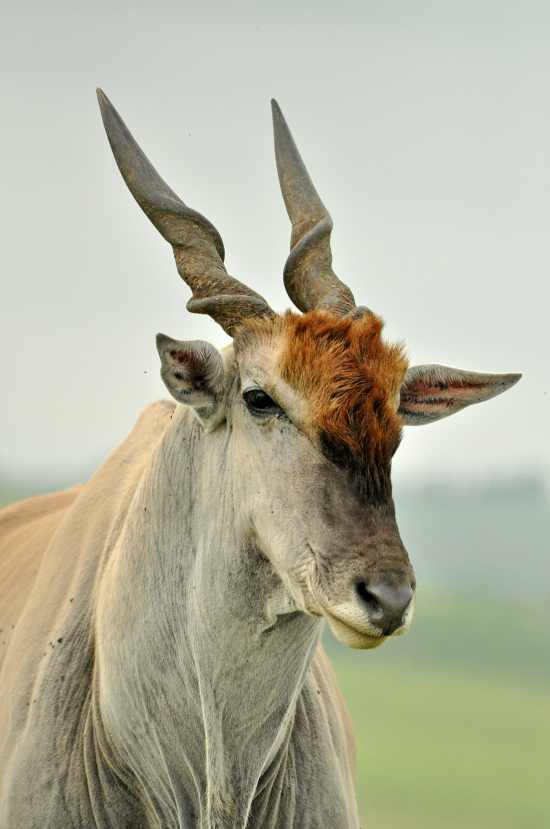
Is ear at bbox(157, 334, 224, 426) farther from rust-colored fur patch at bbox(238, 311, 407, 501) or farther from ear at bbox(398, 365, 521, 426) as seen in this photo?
ear at bbox(398, 365, 521, 426)

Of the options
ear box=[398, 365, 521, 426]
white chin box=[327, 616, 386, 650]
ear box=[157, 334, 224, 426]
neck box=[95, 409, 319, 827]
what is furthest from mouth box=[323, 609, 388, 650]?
ear box=[398, 365, 521, 426]

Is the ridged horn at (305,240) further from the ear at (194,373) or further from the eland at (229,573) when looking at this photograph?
the ear at (194,373)

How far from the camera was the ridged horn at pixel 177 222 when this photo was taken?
5.35 metres

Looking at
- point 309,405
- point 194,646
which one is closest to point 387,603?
point 309,405

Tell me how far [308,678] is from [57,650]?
103 cm

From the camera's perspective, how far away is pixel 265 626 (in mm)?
4988

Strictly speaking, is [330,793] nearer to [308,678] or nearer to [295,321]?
[308,678]

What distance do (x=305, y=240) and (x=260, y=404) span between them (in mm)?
887

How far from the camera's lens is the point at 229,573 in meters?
5.02

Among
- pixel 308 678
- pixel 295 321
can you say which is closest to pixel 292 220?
pixel 295 321

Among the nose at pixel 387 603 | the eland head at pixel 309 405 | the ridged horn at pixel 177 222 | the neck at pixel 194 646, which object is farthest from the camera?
the ridged horn at pixel 177 222

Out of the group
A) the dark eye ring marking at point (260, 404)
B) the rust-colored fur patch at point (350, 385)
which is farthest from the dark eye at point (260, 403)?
the rust-colored fur patch at point (350, 385)

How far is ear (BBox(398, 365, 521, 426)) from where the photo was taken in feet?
17.6

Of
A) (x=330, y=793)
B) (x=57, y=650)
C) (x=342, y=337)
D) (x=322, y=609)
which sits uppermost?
(x=342, y=337)
